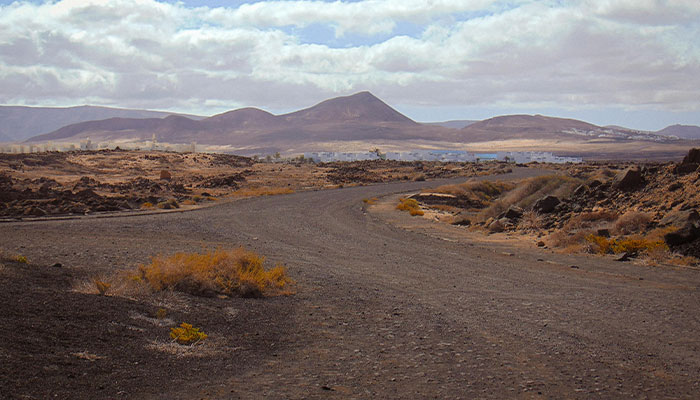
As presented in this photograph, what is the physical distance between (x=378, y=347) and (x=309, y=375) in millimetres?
1388

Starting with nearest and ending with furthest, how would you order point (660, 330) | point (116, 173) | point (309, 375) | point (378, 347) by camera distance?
point (309, 375) → point (378, 347) → point (660, 330) → point (116, 173)

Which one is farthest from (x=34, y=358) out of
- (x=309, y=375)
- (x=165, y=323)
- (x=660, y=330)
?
(x=660, y=330)

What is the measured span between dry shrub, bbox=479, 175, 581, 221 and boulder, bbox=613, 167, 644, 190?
16.0ft

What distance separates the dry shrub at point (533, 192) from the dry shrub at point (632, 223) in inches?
330

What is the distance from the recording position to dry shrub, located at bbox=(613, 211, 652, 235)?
17719 mm

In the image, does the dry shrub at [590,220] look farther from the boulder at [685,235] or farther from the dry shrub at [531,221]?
the boulder at [685,235]

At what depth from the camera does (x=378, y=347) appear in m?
7.61

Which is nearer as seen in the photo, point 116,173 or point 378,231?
point 378,231

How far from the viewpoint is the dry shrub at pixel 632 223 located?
17719 mm

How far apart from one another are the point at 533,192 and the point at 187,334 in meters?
24.4

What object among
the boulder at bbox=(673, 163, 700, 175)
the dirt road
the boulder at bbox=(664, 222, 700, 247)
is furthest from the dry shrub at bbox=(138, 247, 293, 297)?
the boulder at bbox=(673, 163, 700, 175)

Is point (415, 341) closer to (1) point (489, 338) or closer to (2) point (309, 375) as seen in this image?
(1) point (489, 338)

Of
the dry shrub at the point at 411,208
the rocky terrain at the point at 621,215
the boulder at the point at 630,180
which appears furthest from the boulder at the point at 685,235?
the dry shrub at the point at 411,208

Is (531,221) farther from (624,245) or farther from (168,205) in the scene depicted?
(168,205)
